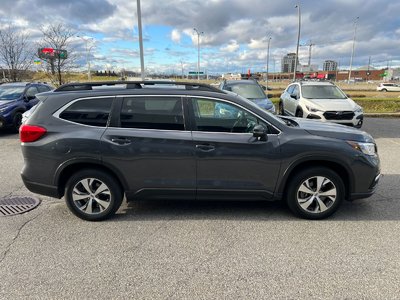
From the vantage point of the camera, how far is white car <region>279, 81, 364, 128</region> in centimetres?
913

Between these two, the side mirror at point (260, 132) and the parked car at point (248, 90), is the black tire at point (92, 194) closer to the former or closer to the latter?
the side mirror at point (260, 132)

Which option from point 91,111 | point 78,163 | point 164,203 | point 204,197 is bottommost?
point 164,203

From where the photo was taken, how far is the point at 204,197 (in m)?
4.03

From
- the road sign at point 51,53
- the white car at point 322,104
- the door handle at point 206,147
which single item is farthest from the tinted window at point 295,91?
the road sign at point 51,53

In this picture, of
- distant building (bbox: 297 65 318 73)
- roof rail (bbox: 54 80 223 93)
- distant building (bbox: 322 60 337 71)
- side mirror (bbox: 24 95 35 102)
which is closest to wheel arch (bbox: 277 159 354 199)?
roof rail (bbox: 54 80 223 93)

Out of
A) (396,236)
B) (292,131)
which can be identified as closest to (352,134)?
(292,131)

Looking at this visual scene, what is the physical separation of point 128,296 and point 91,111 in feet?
7.61

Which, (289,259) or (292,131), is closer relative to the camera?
(289,259)

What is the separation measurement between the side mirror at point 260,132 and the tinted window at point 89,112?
6.13ft

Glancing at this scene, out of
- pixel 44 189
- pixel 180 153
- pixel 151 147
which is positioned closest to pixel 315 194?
pixel 180 153

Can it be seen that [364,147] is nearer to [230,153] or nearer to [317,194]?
[317,194]

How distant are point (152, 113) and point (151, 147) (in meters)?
0.44

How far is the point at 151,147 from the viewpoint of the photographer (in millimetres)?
3848

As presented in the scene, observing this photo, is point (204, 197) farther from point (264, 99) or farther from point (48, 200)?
point (264, 99)
